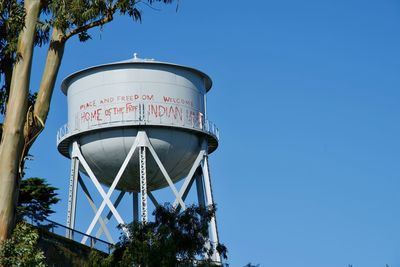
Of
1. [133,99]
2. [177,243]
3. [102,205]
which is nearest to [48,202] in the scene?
[102,205]

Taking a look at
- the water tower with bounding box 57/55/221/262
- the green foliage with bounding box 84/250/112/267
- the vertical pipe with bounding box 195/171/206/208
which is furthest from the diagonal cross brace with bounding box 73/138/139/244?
the green foliage with bounding box 84/250/112/267

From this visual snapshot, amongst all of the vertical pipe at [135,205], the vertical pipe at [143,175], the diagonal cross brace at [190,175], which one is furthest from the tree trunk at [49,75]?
the vertical pipe at [135,205]

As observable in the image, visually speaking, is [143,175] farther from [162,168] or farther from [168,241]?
[168,241]

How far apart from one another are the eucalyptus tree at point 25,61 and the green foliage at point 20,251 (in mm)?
223

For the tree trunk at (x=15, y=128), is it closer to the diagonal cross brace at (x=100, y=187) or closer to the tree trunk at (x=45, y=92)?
the tree trunk at (x=45, y=92)

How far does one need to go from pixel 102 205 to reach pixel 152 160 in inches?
115

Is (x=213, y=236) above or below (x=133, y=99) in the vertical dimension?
below

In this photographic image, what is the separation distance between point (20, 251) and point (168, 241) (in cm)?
909

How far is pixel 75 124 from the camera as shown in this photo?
3834 cm

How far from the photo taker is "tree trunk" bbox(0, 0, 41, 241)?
16.5 metres

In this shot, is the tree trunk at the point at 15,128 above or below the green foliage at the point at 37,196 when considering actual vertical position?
below

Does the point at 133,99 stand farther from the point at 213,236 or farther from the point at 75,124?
the point at 213,236

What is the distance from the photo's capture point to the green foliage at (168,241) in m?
25.1

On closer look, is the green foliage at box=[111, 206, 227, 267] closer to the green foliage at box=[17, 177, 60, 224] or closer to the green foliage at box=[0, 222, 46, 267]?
the green foliage at box=[0, 222, 46, 267]
